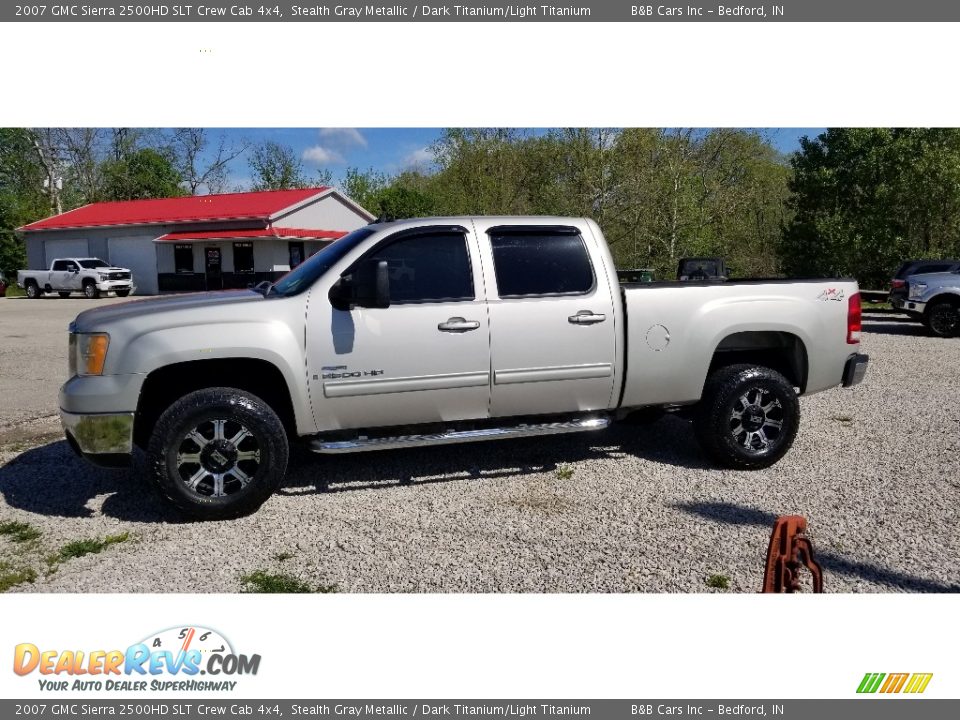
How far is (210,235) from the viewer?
3234 centimetres

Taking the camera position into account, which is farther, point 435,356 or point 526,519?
point 435,356

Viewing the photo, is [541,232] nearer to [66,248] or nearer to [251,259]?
[251,259]

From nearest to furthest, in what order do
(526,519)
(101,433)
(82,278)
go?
(101,433), (526,519), (82,278)

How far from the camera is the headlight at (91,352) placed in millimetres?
4464

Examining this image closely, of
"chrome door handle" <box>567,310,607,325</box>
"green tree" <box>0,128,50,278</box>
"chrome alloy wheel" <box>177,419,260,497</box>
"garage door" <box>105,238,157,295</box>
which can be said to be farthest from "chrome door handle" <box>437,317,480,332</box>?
"green tree" <box>0,128,50,278</box>

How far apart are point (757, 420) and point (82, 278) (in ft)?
108

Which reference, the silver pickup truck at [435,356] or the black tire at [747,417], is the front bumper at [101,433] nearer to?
the silver pickup truck at [435,356]

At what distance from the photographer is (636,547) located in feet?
13.5

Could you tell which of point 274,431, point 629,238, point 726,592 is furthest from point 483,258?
point 629,238

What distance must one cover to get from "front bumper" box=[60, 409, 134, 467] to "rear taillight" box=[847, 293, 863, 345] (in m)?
5.27

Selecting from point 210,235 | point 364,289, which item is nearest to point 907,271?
point 364,289

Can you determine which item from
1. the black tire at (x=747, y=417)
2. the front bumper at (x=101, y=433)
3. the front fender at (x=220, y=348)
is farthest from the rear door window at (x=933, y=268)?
the front bumper at (x=101, y=433)

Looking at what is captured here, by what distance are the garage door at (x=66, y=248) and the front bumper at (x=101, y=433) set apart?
122 ft

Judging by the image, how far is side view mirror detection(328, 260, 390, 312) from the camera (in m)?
4.55
